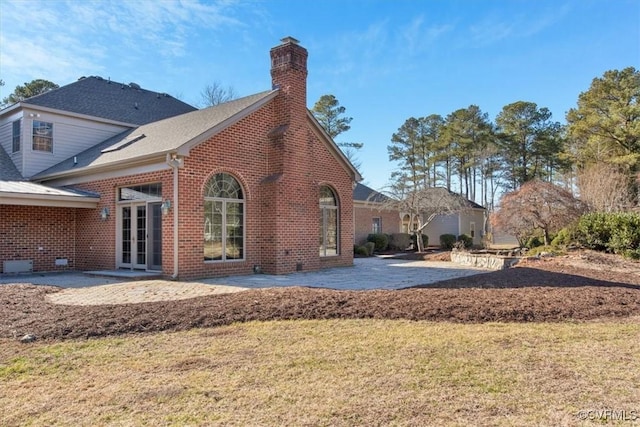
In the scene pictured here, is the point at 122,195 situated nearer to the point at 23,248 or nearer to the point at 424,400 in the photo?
the point at 23,248

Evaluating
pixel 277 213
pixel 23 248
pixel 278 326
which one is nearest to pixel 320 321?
pixel 278 326

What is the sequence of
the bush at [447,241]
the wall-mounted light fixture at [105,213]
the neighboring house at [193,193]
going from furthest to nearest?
the bush at [447,241], the wall-mounted light fixture at [105,213], the neighboring house at [193,193]

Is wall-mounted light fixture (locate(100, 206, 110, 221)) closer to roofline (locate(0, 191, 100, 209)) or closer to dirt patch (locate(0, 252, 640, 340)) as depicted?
roofline (locate(0, 191, 100, 209))

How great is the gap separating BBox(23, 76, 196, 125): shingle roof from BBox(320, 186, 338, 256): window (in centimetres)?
851

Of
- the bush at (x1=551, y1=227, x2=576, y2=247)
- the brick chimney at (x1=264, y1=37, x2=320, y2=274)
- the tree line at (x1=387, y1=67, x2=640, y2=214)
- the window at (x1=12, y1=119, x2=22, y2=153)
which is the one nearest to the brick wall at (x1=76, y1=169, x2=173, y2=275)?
the brick chimney at (x1=264, y1=37, x2=320, y2=274)

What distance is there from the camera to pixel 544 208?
61.9 feet

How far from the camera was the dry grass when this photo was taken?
3266 mm

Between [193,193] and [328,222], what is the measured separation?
5048 mm

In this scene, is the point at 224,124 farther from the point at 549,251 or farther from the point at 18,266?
the point at 549,251

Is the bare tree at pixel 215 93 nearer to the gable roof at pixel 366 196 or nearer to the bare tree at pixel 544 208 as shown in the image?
the gable roof at pixel 366 196

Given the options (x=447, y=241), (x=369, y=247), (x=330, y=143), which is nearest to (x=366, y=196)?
A: (x=369, y=247)

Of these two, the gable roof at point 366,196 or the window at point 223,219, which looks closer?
the window at point 223,219

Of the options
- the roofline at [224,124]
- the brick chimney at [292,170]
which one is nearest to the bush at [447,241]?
the brick chimney at [292,170]

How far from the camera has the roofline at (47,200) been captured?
39.6 ft
